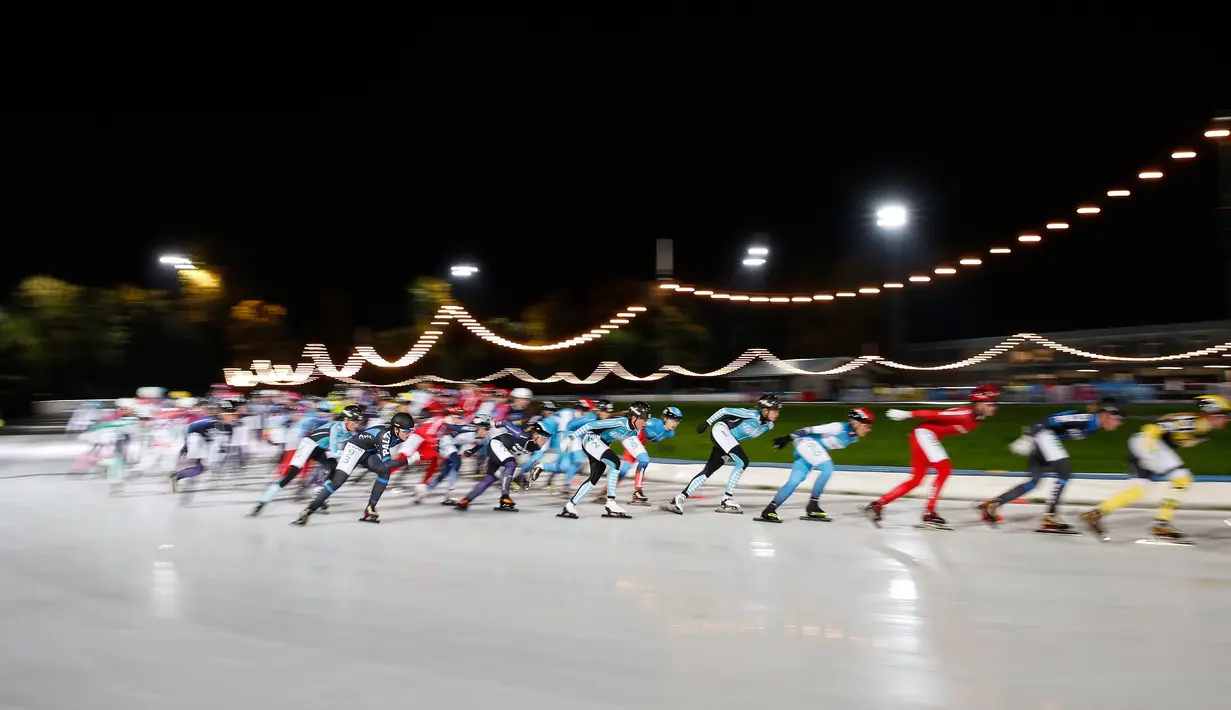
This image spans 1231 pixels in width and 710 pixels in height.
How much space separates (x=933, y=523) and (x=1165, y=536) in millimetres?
2341

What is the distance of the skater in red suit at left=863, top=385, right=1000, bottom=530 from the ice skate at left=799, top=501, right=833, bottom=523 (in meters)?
0.53

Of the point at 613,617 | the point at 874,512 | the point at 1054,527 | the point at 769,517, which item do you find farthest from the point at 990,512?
the point at 613,617

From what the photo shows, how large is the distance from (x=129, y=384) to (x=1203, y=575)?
1719 inches

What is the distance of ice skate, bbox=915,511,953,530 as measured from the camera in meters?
10.8

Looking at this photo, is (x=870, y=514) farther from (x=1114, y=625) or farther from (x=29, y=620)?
(x=29, y=620)

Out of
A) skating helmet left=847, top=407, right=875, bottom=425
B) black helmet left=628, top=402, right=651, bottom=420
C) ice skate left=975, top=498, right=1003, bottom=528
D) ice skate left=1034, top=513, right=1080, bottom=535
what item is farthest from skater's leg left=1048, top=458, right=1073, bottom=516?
black helmet left=628, top=402, right=651, bottom=420

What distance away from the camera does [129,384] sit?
4231cm

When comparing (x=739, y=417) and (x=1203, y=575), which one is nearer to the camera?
(x=1203, y=575)

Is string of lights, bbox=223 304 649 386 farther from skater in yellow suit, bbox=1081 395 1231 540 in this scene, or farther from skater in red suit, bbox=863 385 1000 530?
skater in yellow suit, bbox=1081 395 1231 540

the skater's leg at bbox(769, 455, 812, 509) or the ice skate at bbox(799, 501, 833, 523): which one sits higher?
the skater's leg at bbox(769, 455, 812, 509)

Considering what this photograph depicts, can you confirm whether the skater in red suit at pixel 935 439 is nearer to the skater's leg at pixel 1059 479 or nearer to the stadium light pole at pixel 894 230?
the skater's leg at pixel 1059 479

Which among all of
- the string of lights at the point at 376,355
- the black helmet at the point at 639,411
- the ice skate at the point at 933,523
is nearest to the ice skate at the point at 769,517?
the ice skate at the point at 933,523

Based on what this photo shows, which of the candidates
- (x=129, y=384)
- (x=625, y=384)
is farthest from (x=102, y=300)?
(x=625, y=384)

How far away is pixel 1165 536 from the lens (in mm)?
9891
